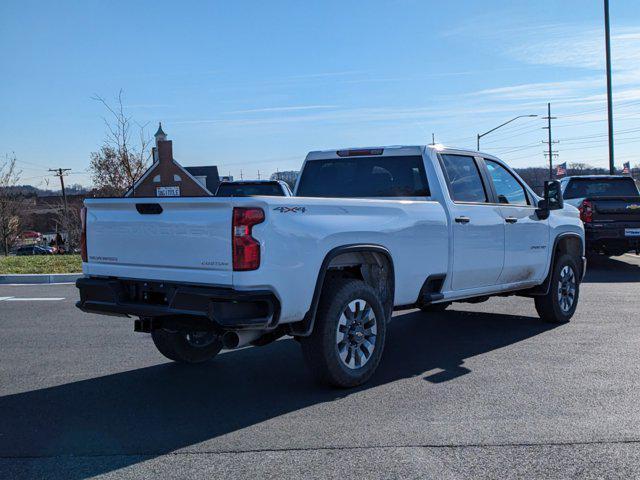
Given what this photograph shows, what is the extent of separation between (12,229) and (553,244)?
162 feet

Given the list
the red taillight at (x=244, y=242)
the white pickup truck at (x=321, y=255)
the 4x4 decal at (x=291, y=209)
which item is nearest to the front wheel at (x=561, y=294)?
the white pickup truck at (x=321, y=255)

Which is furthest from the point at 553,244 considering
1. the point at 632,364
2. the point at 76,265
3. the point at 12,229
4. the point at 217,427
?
the point at 12,229

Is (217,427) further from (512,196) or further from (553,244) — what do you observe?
(553,244)

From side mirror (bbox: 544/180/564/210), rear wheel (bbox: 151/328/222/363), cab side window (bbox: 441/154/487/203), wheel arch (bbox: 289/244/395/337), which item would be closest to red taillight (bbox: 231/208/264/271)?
wheel arch (bbox: 289/244/395/337)

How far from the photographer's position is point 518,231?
7.45m

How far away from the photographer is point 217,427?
4648mm

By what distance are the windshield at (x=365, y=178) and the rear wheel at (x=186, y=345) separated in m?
1.90

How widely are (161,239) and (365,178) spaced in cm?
263

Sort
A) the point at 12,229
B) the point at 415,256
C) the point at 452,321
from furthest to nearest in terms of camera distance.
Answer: the point at 12,229, the point at 452,321, the point at 415,256

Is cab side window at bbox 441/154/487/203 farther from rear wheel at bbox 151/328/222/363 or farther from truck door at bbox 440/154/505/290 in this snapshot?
rear wheel at bbox 151/328/222/363

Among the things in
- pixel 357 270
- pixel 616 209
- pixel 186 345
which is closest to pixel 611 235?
pixel 616 209

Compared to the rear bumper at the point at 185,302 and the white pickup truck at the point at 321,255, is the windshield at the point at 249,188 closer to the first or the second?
the white pickup truck at the point at 321,255

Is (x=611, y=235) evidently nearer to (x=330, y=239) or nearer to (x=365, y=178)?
(x=365, y=178)

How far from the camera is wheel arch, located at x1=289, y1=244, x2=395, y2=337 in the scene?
5.12 m
